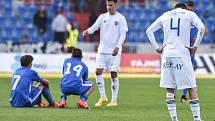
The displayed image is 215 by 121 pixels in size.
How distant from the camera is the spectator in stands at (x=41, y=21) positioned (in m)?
33.6

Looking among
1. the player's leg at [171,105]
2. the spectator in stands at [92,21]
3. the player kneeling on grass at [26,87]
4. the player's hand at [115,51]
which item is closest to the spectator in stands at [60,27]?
the spectator in stands at [92,21]

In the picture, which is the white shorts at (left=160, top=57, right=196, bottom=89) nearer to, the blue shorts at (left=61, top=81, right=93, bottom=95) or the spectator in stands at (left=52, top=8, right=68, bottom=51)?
the blue shorts at (left=61, top=81, right=93, bottom=95)

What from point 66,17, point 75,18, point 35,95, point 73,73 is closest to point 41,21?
point 66,17

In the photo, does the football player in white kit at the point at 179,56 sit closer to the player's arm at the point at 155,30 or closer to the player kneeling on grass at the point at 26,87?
the player's arm at the point at 155,30

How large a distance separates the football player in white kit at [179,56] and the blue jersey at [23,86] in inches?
145

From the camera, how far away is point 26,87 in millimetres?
14906

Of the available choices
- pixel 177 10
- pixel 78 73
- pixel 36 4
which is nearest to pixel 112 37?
pixel 78 73

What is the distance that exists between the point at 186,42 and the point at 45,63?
Answer: 1922 cm

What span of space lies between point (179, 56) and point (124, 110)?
3.35 m

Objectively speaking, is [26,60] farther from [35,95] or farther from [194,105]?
[194,105]

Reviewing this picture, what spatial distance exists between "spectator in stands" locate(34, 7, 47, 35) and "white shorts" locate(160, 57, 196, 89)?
21.8 metres

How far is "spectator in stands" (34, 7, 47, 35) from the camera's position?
33594mm

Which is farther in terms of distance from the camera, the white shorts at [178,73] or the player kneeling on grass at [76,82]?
the player kneeling on grass at [76,82]

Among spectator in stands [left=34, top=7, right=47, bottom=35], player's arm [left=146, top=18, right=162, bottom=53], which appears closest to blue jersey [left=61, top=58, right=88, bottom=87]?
player's arm [left=146, top=18, right=162, bottom=53]
